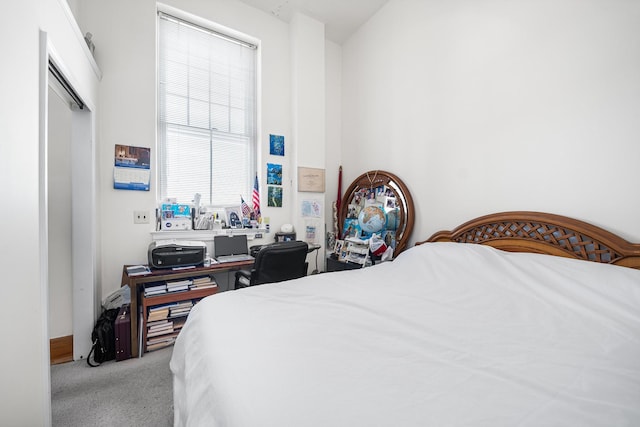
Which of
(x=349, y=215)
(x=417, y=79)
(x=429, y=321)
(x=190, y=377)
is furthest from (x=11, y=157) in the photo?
(x=417, y=79)

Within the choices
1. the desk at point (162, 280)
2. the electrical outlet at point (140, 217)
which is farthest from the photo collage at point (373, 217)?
the electrical outlet at point (140, 217)

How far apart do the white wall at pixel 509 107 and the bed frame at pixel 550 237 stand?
0.33ft

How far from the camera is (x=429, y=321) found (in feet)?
3.65

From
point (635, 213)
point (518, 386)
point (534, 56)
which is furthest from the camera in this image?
point (534, 56)

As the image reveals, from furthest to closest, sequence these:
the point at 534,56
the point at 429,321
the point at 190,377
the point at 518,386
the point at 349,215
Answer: the point at 349,215, the point at 534,56, the point at 429,321, the point at 190,377, the point at 518,386

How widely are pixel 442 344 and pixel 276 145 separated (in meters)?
2.76

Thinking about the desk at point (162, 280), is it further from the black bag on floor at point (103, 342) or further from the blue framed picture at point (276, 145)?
the blue framed picture at point (276, 145)

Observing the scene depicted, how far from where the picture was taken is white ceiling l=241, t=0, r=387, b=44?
9.46 ft

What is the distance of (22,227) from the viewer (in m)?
1.00

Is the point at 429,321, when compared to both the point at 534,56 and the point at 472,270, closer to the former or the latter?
the point at 472,270

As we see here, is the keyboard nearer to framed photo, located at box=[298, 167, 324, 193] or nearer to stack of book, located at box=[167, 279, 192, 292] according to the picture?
stack of book, located at box=[167, 279, 192, 292]

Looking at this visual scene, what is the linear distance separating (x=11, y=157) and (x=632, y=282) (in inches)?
102

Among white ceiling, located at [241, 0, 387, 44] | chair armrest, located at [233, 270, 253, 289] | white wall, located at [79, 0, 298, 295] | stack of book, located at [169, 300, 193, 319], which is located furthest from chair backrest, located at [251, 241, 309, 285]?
white ceiling, located at [241, 0, 387, 44]

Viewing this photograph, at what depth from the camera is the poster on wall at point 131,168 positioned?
229 centimetres
